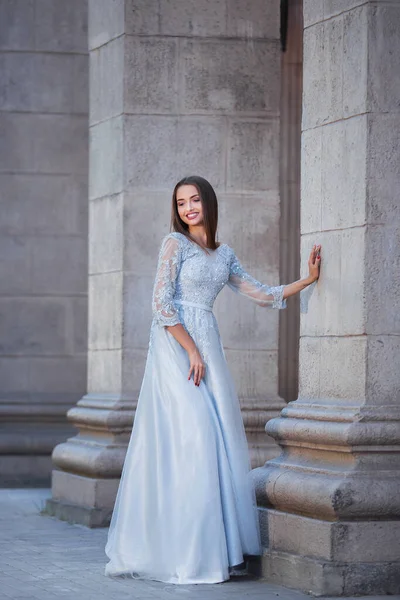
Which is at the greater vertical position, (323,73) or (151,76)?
(151,76)

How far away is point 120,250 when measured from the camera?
32.0ft

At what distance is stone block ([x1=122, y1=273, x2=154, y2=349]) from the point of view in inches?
383

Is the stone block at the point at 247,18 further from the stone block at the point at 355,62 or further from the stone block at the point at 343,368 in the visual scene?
the stone block at the point at 343,368

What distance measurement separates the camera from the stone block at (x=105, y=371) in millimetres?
9834

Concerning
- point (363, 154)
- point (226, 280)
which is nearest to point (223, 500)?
point (226, 280)

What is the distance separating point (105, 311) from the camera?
1002 cm

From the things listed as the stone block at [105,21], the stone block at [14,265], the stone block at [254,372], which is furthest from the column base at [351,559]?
the stone block at [14,265]

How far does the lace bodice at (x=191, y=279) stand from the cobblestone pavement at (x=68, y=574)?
4.55 ft

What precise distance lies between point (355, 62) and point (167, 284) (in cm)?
152

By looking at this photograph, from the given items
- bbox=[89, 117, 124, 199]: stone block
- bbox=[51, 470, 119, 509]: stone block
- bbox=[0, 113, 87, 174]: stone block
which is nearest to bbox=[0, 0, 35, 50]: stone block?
bbox=[0, 113, 87, 174]: stone block

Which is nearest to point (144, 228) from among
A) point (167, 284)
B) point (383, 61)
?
point (167, 284)

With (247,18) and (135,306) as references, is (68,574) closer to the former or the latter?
(135,306)

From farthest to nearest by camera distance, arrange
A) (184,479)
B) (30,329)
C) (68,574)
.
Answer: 1. (30,329)
2. (68,574)
3. (184,479)

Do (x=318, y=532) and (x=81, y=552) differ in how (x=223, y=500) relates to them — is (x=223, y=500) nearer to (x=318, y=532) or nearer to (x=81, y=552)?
(x=318, y=532)
